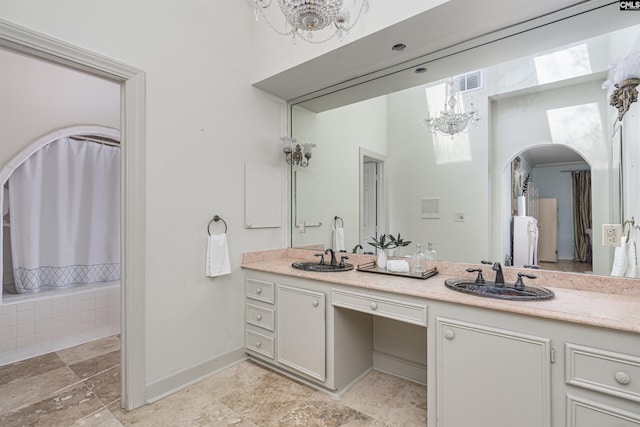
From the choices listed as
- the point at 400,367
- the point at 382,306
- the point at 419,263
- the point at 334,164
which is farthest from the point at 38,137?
the point at 400,367

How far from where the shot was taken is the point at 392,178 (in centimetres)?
254

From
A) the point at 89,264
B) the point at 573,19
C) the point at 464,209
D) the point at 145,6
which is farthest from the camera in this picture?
the point at 89,264

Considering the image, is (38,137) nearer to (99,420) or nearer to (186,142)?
(186,142)

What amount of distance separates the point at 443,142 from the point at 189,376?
259 centimetres

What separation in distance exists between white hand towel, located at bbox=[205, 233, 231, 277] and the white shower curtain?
→ 1731 millimetres

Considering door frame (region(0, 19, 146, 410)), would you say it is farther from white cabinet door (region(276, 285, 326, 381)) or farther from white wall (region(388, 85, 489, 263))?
white wall (region(388, 85, 489, 263))

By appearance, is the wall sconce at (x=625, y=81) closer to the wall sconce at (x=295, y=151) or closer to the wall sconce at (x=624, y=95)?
the wall sconce at (x=624, y=95)

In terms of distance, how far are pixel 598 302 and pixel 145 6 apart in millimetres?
3152

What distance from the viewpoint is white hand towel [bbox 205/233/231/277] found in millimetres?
2367

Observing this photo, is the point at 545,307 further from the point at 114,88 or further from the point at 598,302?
the point at 114,88

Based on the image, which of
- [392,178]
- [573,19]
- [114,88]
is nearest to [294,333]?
[392,178]

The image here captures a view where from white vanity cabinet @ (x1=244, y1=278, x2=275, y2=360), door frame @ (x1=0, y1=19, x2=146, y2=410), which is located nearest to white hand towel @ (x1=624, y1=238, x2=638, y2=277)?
white vanity cabinet @ (x1=244, y1=278, x2=275, y2=360)

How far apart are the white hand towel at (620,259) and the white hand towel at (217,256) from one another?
249 cm

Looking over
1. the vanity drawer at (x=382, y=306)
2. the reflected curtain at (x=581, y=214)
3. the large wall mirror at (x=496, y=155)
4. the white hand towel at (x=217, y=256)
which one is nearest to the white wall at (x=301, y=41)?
the large wall mirror at (x=496, y=155)
